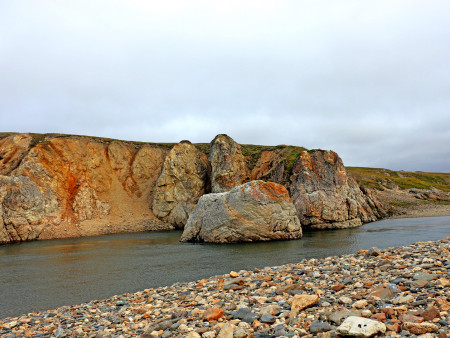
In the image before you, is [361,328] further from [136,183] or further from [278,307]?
[136,183]

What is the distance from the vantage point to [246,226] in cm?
3250

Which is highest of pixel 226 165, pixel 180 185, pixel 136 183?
A: pixel 226 165

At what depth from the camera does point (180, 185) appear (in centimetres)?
6419

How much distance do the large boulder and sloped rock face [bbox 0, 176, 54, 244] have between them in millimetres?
32174

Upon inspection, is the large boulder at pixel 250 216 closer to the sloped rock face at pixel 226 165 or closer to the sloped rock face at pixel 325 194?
the sloped rock face at pixel 325 194

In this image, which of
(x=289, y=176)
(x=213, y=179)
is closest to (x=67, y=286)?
(x=289, y=176)

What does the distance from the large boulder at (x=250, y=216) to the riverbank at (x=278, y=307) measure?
1889cm

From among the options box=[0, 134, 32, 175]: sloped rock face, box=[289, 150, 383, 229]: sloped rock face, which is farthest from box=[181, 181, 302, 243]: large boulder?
box=[0, 134, 32, 175]: sloped rock face

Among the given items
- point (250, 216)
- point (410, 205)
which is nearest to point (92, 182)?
point (250, 216)

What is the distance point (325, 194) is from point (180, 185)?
100 feet

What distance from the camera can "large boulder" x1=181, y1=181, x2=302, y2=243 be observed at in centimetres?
3262

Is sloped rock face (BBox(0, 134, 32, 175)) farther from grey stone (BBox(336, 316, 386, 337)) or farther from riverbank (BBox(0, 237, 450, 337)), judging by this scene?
grey stone (BBox(336, 316, 386, 337))

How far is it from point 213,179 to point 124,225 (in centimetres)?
2013

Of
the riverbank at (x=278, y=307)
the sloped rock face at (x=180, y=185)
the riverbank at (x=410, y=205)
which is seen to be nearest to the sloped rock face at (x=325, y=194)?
the riverbank at (x=410, y=205)
